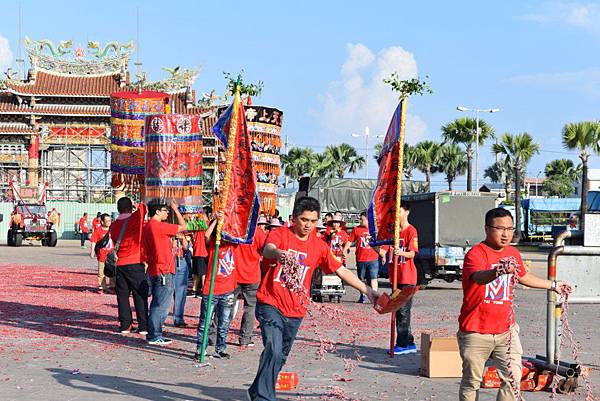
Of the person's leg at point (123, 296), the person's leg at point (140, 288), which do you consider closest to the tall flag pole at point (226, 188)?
the person's leg at point (140, 288)

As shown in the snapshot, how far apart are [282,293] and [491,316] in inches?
62.6

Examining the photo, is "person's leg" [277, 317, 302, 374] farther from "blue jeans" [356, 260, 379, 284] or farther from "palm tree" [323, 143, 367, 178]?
"palm tree" [323, 143, 367, 178]

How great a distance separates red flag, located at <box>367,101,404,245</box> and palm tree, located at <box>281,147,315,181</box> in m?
72.5

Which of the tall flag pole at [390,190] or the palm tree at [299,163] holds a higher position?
the palm tree at [299,163]

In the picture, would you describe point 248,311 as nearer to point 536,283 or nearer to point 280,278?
point 280,278

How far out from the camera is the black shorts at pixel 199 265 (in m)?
17.2

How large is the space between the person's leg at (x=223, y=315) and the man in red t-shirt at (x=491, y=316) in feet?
14.0

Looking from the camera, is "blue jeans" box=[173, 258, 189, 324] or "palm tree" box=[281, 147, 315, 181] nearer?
"blue jeans" box=[173, 258, 189, 324]

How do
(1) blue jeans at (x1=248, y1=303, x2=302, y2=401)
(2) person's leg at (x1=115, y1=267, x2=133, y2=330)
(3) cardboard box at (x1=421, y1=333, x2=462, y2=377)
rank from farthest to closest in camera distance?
(2) person's leg at (x1=115, y1=267, x2=133, y2=330), (3) cardboard box at (x1=421, y1=333, x2=462, y2=377), (1) blue jeans at (x1=248, y1=303, x2=302, y2=401)

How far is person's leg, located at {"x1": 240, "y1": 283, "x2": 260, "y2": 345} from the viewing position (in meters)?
11.4

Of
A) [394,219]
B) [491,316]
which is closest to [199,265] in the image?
[394,219]

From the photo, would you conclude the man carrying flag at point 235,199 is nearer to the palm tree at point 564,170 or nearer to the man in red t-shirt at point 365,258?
the man in red t-shirt at point 365,258

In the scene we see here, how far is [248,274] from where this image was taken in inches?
438

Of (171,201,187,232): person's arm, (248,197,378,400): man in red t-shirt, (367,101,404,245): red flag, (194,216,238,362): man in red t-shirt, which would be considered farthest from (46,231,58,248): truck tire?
(248,197,378,400): man in red t-shirt
